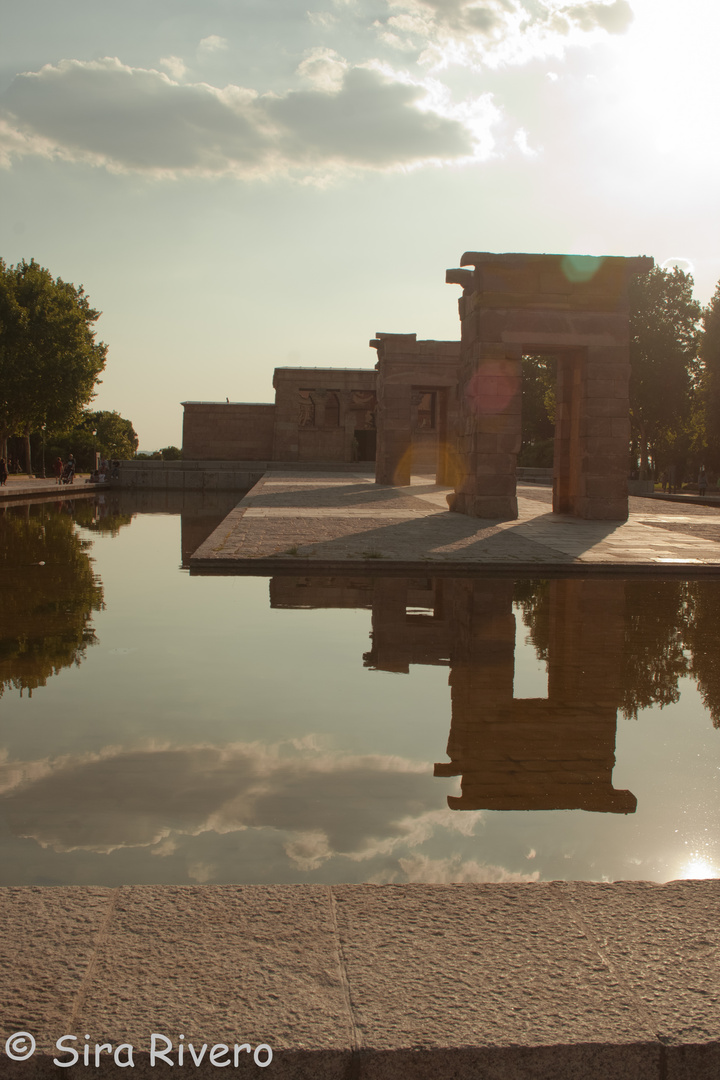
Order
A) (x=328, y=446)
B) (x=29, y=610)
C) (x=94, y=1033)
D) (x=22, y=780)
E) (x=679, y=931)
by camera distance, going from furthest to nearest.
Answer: (x=328, y=446) → (x=29, y=610) → (x=22, y=780) → (x=679, y=931) → (x=94, y=1033)

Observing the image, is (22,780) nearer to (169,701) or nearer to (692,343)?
(169,701)

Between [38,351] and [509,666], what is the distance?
3894 cm

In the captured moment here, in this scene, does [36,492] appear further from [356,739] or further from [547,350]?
[356,739]

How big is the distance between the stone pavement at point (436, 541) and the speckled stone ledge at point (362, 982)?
7697mm

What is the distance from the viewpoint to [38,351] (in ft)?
132

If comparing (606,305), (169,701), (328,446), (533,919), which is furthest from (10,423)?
(533,919)

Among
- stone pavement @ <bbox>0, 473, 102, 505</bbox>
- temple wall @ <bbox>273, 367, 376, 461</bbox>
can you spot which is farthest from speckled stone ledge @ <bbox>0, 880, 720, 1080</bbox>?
temple wall @ <bbox>273, 367, 376, 461</bbox>

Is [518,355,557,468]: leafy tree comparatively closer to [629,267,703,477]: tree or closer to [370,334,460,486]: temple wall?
[629,267,703,477]: tree

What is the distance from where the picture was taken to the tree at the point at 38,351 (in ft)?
130

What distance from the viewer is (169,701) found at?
4879 mm

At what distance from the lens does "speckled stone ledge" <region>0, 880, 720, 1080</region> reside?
1.81 metres

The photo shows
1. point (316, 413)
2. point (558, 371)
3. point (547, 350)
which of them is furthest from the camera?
point (316, 413)

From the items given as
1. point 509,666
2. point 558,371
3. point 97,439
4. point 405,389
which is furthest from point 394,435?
point 97,439

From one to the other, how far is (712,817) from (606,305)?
14313mm
